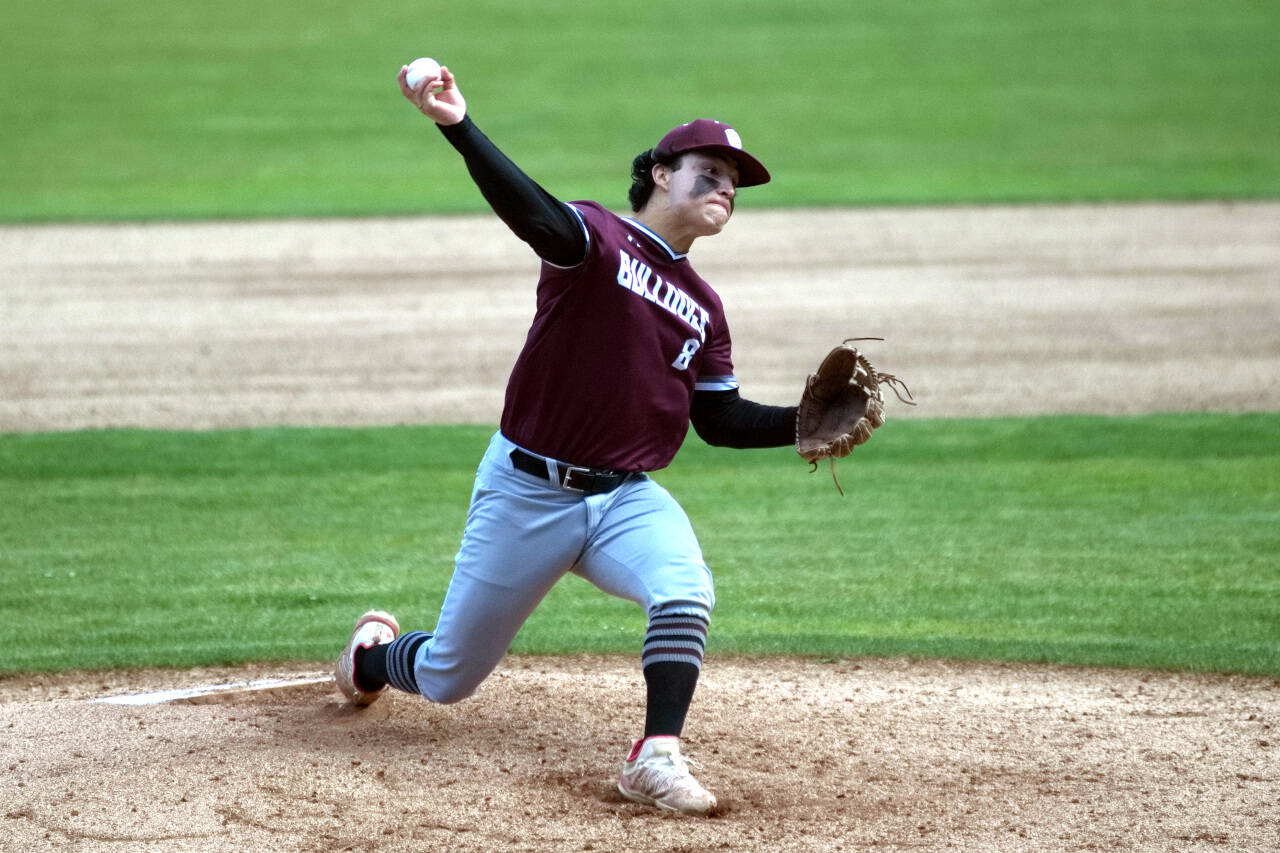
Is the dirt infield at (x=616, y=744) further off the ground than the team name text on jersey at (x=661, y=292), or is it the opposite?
the team name text on jersey at (x=661, y=292)

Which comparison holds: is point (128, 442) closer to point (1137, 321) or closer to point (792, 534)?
point (792, 534)

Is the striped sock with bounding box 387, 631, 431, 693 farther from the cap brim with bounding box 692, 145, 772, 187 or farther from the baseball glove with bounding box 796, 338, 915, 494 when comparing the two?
the cap brim with bounding box 692, 145, 772, 187

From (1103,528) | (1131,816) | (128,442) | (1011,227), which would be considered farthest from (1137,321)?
(1131,816)

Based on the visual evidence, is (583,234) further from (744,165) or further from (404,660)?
(404,660)

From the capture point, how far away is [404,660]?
455cm

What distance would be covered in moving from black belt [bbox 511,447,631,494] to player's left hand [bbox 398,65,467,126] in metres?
0.97

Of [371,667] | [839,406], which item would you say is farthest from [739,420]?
[371,667]

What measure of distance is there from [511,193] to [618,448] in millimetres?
810

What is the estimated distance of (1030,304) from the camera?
13.2 meters

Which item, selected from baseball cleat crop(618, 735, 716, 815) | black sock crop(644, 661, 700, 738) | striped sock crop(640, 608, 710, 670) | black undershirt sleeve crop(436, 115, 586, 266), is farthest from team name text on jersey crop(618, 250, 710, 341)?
baseball cleat crop(618, 735, 716, 815)

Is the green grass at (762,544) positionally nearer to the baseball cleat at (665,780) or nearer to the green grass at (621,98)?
the baseball cleat at (665,780)

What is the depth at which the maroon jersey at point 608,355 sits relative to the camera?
411cm

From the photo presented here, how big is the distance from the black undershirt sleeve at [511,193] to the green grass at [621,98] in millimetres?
14636

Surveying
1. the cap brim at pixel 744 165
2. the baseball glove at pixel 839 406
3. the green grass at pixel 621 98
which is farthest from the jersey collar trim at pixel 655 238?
the green grass at pixel 621 98
